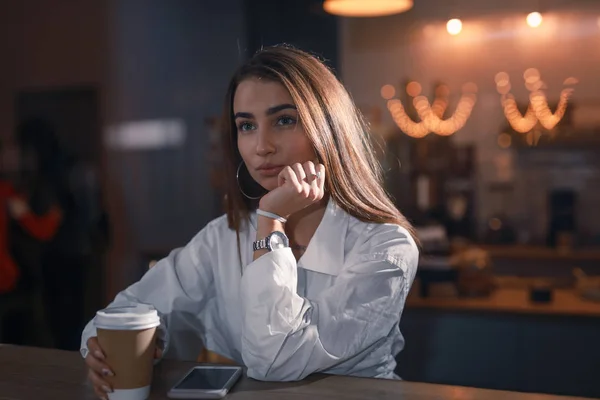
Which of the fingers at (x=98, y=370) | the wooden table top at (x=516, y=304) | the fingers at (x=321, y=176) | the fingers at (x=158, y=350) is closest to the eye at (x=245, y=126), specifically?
the fingers at (x=321, y=176)

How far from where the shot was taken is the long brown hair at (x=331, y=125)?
1382 millimetres

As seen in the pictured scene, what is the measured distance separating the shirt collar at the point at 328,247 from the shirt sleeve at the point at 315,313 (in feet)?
0.26

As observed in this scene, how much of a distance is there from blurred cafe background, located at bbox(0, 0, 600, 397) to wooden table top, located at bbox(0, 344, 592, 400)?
238 centimetres

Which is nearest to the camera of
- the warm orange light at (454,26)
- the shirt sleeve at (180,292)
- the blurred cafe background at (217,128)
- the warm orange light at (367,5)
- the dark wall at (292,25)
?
the shirt sleeve at (180,292)

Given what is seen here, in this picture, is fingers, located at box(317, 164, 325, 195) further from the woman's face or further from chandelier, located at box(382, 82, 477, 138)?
chandelier, located at box(382, 82, 477, 138)

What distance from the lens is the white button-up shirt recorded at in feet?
3.80

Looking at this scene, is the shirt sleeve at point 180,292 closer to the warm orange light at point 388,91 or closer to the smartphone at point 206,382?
the smartphone at point 206,382

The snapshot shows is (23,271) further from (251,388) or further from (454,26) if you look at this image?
(251,388)

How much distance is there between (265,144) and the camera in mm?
1360

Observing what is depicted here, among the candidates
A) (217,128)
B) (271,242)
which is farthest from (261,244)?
(217,128)

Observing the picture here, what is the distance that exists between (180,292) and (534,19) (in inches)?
128

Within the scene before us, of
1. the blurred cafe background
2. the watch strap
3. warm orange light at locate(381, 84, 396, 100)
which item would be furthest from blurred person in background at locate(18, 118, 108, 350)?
the watch strap

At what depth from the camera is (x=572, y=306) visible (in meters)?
3.05

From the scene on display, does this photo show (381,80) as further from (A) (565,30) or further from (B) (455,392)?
(B) (455,392)
